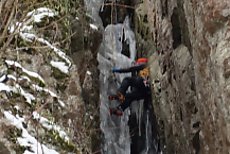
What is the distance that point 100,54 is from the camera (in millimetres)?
10570

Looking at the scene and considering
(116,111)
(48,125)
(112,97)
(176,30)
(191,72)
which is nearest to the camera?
(48,125)

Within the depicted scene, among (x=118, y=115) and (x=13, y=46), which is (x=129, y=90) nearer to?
(x=118, y=115)

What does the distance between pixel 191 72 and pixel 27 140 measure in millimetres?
2598

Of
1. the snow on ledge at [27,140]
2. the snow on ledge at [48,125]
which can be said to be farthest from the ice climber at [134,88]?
the snow on ledge at [27,140]

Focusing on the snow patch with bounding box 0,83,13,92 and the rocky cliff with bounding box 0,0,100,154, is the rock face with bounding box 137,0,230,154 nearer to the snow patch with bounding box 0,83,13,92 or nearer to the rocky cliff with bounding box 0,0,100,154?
the rocky cliff with bounding box 0,0,100,154

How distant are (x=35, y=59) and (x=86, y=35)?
2.33 m

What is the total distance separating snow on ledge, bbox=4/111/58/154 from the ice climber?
12.6 ft

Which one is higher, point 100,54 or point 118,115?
point 100,54

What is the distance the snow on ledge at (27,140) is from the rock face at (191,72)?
1.83 meters

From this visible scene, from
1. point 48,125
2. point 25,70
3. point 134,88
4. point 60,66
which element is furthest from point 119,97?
point 48,125

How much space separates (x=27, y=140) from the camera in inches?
209

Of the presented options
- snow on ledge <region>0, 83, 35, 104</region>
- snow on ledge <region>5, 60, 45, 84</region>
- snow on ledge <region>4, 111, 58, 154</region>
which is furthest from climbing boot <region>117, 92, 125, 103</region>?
snow on ledge <region>4, 111, 58, 154</region>

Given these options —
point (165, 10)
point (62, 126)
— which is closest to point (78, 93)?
point (62, 126)

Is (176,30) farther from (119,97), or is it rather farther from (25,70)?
(25,70)
